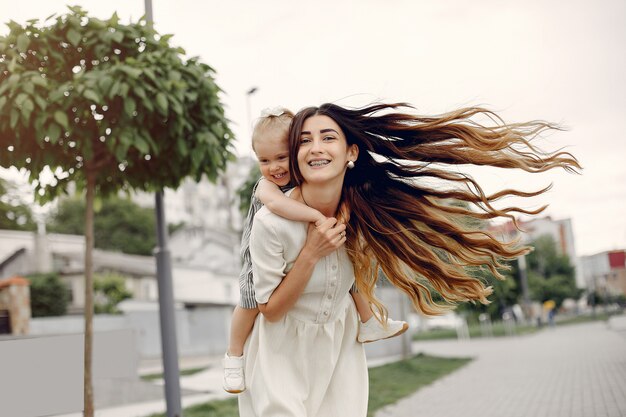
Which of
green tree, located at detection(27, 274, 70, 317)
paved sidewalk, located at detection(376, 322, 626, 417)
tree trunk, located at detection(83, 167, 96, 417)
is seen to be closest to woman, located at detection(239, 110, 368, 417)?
tree trunk, located at detection(83, 167, 96, 417)

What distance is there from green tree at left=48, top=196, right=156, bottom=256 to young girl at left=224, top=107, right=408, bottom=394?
2273 inches

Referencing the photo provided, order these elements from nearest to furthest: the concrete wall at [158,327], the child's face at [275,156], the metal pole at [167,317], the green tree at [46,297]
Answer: the child's face at [275,156]
the metal pole at [167,317]
the concrete wall at [158,327]
the green tree at [46,297]

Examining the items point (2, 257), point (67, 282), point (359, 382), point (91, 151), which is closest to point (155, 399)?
point (91, 151)

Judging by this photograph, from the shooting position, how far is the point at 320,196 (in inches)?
115

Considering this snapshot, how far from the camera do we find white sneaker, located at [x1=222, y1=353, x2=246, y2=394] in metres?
2.96

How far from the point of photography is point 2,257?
4612 centimetres

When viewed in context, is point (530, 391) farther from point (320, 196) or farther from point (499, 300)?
point (499, 300)

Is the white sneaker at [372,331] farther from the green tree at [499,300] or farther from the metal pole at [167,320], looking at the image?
the green tree at [499,300]

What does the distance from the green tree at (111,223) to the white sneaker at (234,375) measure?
190ft

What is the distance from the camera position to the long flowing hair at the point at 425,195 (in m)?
3.05

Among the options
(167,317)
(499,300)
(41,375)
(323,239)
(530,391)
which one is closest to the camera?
(323,239)

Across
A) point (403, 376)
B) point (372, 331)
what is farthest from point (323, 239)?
point (403, 376)

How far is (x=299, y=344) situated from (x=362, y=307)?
16.2 inches

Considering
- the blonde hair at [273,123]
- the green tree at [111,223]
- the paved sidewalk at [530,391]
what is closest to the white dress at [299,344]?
the blonde hair at [273,123]
